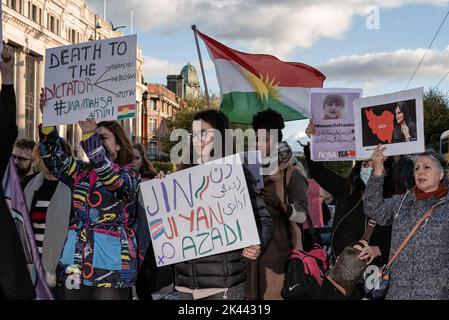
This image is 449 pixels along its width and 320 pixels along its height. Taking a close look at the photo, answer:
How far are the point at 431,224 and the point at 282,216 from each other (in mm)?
1286

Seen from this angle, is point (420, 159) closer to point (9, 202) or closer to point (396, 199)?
point (396, 199)

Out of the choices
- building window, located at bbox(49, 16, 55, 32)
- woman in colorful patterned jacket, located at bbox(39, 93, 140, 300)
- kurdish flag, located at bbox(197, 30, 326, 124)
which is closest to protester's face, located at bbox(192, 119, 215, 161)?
woman in colorful patterned jacket, located at bbox(39, 93, 140, 300)

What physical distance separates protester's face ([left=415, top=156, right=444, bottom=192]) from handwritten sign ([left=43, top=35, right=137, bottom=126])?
79.2 inches

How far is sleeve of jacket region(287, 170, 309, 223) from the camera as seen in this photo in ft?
17.0

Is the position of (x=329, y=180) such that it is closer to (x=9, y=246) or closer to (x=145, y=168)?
(x=145, y=168)

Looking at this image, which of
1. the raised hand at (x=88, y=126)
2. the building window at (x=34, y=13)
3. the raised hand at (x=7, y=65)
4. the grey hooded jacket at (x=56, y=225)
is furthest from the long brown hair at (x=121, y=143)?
the building window at (x=34, y=13)

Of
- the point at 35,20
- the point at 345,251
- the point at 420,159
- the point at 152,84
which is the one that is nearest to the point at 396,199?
the point at 420,159

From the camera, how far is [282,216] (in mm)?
5199

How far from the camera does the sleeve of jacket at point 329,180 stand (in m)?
5.66

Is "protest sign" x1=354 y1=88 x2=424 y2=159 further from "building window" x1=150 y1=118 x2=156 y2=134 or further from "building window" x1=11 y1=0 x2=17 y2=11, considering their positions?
"building window" x1=150 y1=118 x2=156 y2=134

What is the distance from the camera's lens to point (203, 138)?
173 inches

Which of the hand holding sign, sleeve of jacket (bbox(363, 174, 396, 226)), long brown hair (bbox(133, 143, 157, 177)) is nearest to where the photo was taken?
sleeve of jacket (bbox(363, 174, 396, 226))

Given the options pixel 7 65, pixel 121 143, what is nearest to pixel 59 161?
pixel 121 143

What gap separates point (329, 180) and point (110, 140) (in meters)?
1.98
